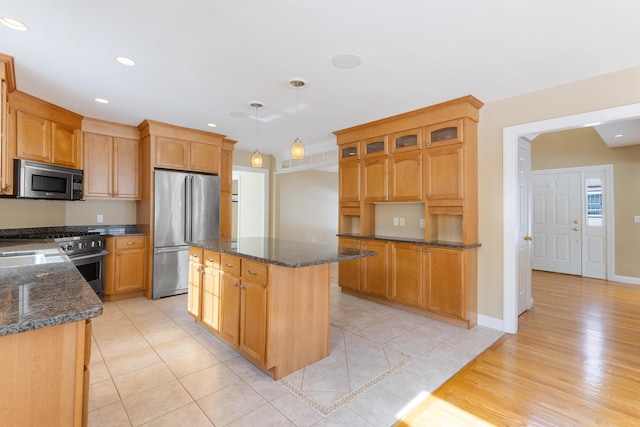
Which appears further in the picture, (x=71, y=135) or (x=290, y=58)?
(x=71, y=135)

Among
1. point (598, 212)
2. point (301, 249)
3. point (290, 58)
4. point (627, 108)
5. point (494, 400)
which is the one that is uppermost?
point (290, 58)

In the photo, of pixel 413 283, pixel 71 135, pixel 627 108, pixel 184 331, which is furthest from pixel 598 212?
pixel 71 135

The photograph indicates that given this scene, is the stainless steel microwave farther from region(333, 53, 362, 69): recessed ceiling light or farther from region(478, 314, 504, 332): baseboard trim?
region(478, 314, 504, 332): baseboard trim

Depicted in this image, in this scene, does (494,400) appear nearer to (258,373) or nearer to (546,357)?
(546,357)

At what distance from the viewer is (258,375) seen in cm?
236

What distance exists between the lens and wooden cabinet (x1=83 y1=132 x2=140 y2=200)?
4191 millimetres

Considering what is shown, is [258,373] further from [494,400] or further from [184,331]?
[494,400]

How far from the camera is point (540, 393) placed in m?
2.15

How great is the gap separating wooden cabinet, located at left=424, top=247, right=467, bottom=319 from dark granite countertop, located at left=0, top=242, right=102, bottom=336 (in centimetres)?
318

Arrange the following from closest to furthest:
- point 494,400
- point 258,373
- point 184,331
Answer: point 494,400 < point 258,373 < point 184,331

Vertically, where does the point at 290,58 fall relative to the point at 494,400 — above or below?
above

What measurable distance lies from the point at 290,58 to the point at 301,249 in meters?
1.60

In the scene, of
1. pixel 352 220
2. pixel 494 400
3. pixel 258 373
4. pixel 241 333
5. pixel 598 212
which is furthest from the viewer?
pixel 598 212

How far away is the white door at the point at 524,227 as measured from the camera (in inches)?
143
